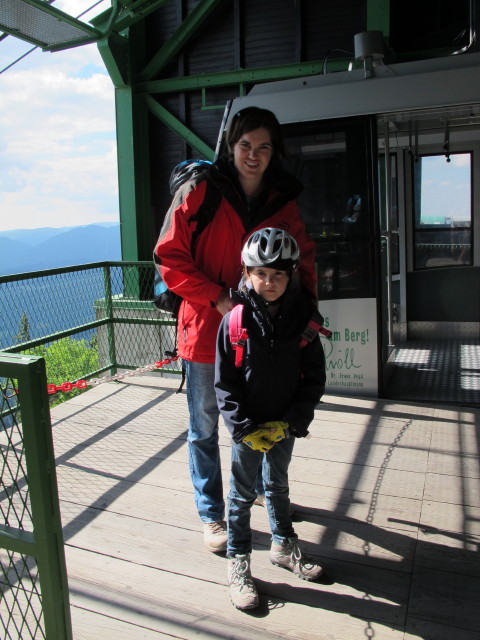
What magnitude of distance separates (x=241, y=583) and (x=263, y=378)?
2.78 ft

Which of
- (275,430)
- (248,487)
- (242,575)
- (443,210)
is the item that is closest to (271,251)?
(275,430)

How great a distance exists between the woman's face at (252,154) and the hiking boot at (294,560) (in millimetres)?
1594

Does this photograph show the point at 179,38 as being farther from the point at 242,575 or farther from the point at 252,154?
the point at 242,575

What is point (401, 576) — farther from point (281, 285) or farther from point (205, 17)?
point (205, 17)

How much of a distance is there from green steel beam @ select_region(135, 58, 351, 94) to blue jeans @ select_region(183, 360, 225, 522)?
5.01 meters

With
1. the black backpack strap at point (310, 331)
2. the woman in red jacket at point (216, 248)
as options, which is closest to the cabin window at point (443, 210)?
the woman in red jacket at point (216, 248)

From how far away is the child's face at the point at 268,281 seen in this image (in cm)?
219

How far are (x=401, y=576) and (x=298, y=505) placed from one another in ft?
2.37

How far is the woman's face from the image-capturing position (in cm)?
238

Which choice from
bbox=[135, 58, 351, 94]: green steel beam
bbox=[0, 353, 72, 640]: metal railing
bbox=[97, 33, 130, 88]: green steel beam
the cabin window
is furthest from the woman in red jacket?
bbox=[97, 33, 130, 88]: green steel beam

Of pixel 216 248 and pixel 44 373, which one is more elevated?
pixel 216 248

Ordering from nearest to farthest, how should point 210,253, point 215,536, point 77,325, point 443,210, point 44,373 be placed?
point 44,373 < point 210,253 < point 215,536 < point 77,325 < point 443,210

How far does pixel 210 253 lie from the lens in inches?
98.6

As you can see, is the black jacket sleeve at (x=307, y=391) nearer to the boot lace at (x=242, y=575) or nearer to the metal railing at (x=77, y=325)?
the boot lace at (x=242, y=575)
